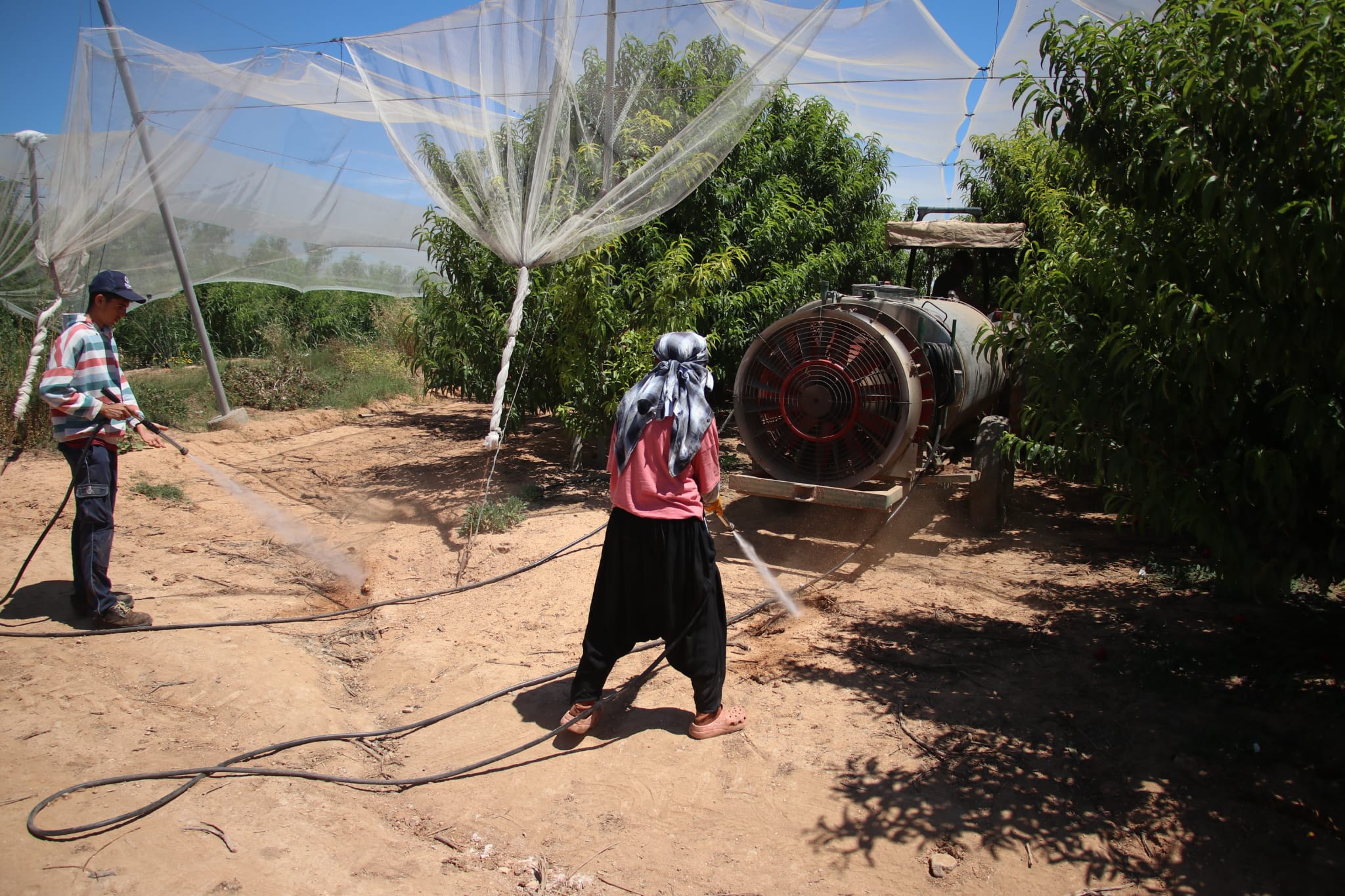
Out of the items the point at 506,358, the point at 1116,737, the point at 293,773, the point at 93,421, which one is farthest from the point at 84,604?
the point at 1116,737

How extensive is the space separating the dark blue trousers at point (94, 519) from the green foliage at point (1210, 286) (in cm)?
475

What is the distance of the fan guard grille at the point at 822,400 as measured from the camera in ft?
19.5

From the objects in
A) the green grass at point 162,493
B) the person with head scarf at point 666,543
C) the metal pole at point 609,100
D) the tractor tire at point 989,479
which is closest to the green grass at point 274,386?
the green grass at point 162,493

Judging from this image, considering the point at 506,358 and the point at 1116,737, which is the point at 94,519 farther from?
the point at 1116,737

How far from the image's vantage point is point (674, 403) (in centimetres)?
364

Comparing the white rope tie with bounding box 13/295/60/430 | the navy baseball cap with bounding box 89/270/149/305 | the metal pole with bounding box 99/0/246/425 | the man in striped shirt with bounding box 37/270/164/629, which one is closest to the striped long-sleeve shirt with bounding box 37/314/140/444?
the man in striped shirt with bounding box 37/270/164/629

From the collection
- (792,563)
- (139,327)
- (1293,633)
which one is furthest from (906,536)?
(139,327)

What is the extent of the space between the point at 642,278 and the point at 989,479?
3362 millimetres

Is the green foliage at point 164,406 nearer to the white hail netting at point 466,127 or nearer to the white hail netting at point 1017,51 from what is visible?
the white hail netting at point 466,127

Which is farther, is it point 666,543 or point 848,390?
point 848,390

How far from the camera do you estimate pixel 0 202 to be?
1112cm

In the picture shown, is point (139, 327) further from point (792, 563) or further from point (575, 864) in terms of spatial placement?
point (575, 864)

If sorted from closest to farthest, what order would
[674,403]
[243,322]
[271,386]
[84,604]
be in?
[674,403] < [84,604] < [271,386] < [243,322]

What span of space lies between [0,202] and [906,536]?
40.0ft
